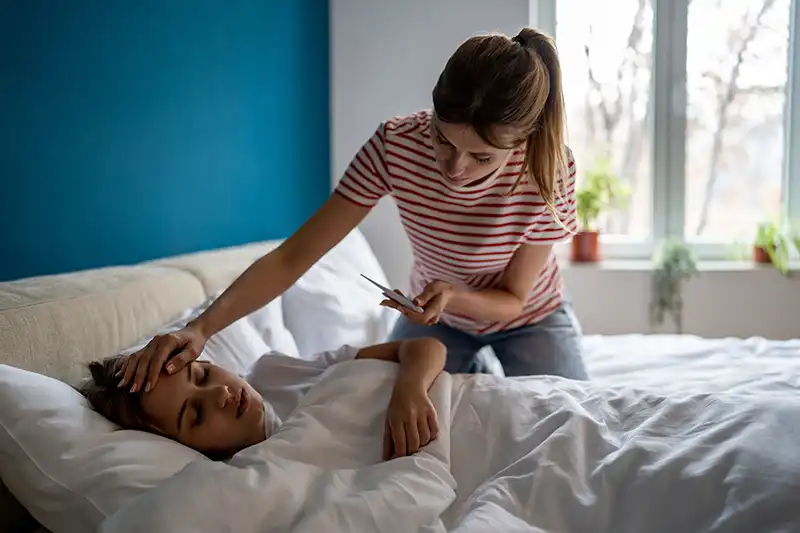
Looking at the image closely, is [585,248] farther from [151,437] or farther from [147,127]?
[151,437]

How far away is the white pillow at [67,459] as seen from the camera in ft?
3.32

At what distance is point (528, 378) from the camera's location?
1.46 m

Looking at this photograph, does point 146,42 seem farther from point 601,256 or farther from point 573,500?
point 601,256

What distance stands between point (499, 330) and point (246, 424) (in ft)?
2.49

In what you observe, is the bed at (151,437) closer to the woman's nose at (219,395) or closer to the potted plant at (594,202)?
the woman's nose at (219,395)

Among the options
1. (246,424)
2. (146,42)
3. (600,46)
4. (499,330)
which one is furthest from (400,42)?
(246,424)

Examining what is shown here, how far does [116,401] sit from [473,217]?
0.77m

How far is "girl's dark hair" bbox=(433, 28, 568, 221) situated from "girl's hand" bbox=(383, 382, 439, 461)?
16.8 inches

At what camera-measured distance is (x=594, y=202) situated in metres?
3.15

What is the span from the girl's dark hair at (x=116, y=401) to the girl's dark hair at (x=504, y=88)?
2.14 ft

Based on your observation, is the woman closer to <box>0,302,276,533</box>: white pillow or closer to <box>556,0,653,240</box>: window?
<box>0,302,276,533</box>: white pillow

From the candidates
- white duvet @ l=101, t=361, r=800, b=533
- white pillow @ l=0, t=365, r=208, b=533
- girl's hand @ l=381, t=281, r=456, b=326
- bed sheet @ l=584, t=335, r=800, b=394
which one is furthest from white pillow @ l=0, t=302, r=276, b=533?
bed sheet @ l=584, t=335, r=800, b=394

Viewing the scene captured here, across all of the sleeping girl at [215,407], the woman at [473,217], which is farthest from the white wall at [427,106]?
the sleeping girl at [215,407]

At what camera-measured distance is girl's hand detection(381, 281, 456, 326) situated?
125 centimetres
